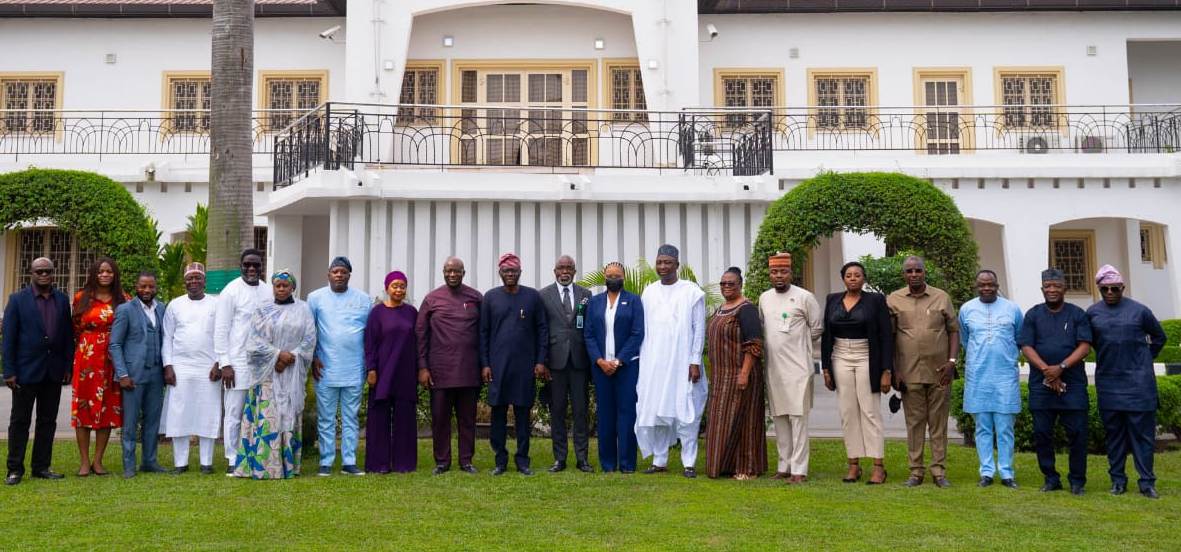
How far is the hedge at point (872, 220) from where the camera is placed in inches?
455

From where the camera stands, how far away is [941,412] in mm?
8023

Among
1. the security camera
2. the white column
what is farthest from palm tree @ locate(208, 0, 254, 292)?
the white column

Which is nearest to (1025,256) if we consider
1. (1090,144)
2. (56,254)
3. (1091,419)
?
(1090,144)

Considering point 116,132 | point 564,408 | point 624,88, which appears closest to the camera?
point 564,408

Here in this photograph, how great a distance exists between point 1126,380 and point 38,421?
8.13m

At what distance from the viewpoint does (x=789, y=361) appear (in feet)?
27.1

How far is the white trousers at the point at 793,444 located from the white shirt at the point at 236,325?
13.6 ft

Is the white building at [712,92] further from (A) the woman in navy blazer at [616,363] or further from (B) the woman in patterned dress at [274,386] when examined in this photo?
(B) the woman in patterned dress at [274,386]

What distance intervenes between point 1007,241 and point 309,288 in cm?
1195

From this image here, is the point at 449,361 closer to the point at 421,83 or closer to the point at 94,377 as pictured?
the point at 94,377

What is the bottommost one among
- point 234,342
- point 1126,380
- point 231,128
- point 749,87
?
point 1126,380

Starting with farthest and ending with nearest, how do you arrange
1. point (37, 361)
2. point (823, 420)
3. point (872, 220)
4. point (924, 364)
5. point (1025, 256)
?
point (1025, 256) → point (823, 420) → point (872, 220) → point (37, 361) → point (924, 364)

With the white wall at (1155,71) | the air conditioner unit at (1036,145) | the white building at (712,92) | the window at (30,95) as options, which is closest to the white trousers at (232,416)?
the white building at (712,92)

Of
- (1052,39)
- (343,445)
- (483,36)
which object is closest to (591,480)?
(343,445)
